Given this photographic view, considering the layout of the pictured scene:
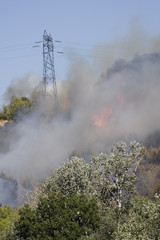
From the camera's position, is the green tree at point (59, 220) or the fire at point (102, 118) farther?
the fire at point (102, 118)

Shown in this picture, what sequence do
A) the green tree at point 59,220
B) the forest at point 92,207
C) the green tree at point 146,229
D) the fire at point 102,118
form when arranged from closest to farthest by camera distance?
the green tree at point 146,229 < the forest at point 92,207 < the green tree at point 59,220 < the fire at point 102,118

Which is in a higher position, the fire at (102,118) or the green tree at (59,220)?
the fire at (102,118)

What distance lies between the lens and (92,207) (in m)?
54.5

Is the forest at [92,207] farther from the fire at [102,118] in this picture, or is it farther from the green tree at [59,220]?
the fire at [102,118]

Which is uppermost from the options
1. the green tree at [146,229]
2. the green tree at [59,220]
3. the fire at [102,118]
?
the fire at [102,118]

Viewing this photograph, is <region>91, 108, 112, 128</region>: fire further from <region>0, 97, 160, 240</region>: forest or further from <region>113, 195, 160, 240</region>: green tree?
<region>113, 195, 160, 240</region>: green tree

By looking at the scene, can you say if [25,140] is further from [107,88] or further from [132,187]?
[132,187]

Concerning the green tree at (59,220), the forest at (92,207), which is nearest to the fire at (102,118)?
the forest at (92,207)

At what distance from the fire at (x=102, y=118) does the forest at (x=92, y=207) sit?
114ft

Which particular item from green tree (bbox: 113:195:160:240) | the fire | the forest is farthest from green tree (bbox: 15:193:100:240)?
the fire

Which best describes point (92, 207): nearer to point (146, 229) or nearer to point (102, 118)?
point (146, 229)

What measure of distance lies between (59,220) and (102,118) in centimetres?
6050

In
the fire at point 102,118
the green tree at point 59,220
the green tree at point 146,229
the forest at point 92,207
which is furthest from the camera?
the fire at point 102,118

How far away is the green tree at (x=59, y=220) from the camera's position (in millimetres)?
52281
